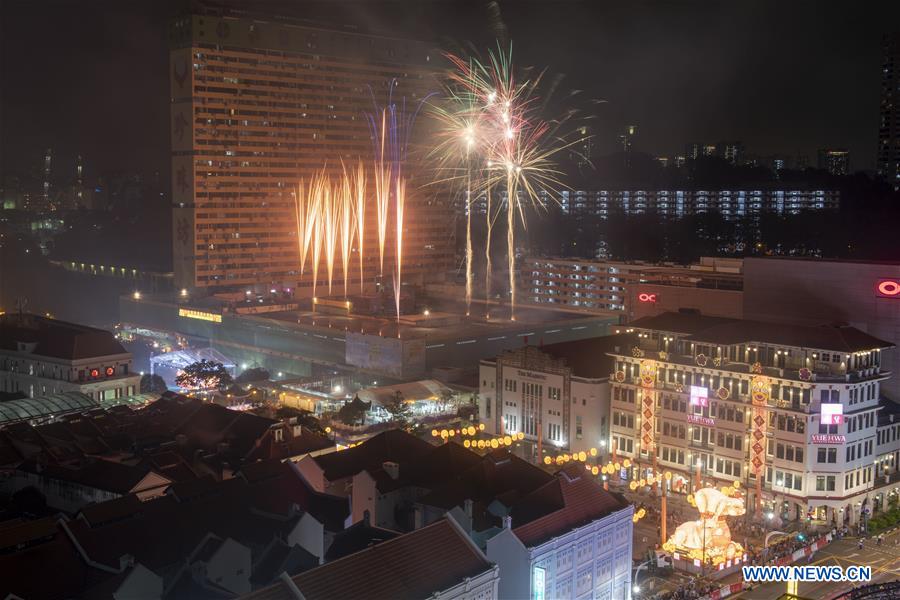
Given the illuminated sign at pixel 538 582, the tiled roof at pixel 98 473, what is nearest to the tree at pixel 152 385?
the tiled roof at pixel 98 473

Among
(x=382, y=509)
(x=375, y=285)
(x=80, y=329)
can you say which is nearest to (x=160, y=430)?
(x=382, y=509)

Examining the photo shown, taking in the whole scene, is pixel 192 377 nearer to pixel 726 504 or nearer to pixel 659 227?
pixel 726 504

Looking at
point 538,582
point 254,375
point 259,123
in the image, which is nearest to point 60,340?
point 254,375

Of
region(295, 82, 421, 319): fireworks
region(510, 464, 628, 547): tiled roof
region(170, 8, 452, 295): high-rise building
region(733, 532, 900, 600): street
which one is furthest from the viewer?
region(295, 82, 421, 319): fireworks

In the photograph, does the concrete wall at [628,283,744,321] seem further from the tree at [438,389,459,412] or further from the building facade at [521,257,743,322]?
the tree at [438,389,459,412]

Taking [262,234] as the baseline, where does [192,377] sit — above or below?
below

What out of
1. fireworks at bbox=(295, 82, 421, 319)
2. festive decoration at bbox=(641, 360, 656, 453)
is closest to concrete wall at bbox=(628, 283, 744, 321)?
festive decoration at bbox=(641, 360, 656, 453)
